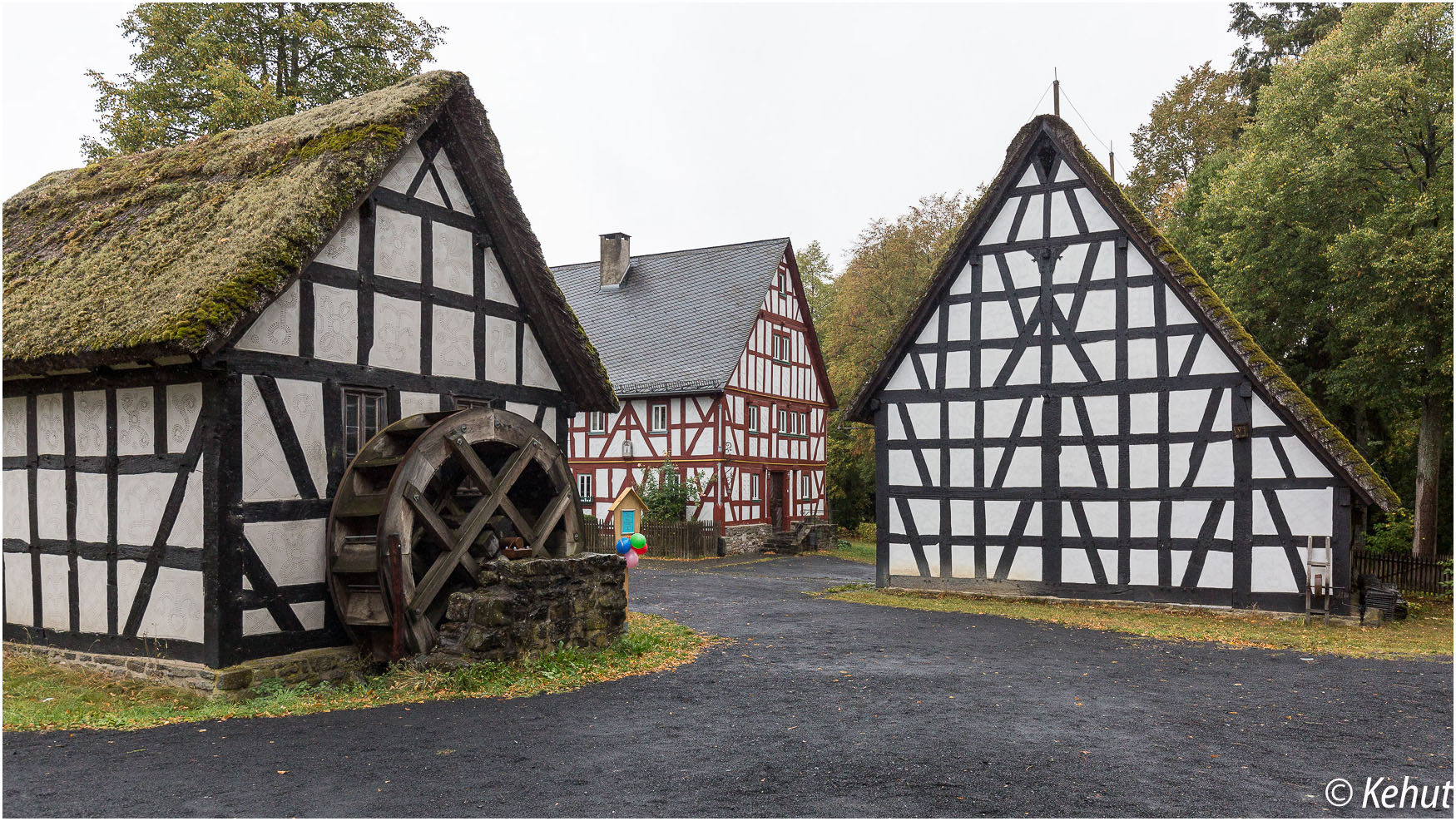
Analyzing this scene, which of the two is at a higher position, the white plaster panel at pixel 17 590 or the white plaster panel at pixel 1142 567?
the white plaster panel at pixel 17 590

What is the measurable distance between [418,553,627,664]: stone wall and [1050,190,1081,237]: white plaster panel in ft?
32.9

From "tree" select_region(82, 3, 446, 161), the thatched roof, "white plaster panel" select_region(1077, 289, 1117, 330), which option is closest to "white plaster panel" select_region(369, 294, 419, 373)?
the thatched roof

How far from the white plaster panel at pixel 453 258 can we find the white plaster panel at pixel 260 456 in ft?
8.89

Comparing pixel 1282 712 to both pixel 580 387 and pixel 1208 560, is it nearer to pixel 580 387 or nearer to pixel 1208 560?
pixel 1208 560

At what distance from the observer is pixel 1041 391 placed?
55.6 ft

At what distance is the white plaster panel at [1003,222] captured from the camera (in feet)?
57.3

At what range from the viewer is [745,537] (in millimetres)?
29359

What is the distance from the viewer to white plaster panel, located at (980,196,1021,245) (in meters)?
17.5

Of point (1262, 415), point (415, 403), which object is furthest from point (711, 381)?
point (415, 403)

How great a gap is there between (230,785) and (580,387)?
7651 mm

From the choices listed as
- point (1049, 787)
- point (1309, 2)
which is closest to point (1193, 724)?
point (1049, 787)

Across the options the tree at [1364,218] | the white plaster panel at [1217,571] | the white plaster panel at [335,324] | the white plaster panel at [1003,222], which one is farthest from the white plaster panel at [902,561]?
the white plaster panel at [335,324]

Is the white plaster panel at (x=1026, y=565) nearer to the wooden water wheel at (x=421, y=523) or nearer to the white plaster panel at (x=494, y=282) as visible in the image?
the wooden water wheel at (x=421, y=523)

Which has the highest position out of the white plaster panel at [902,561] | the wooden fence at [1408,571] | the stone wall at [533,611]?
the stone wall at [533,611]
